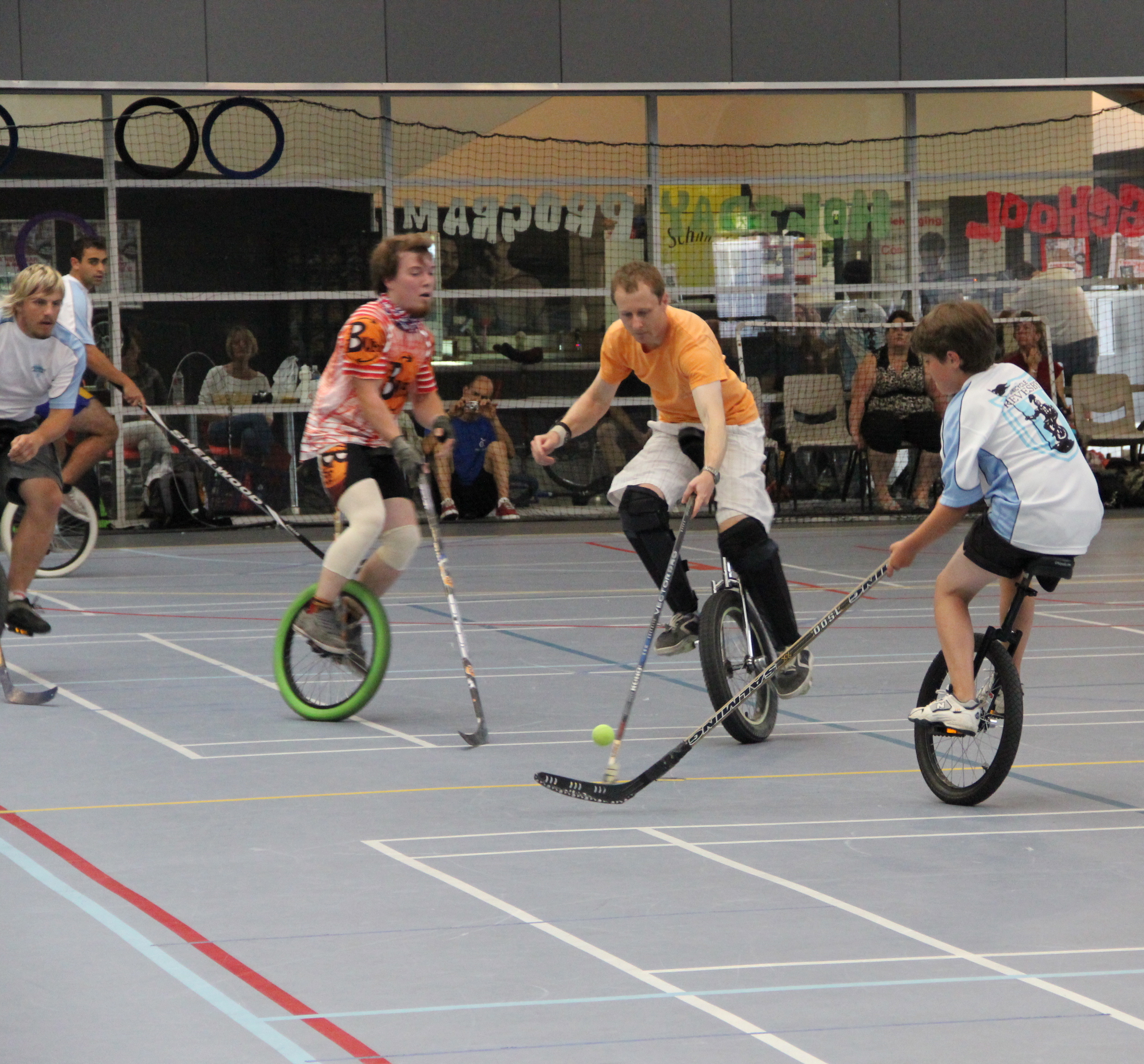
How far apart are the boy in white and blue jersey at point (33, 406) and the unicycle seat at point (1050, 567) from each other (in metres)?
4.69

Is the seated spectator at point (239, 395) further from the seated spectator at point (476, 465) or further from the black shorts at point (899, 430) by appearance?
the black shorts at point (899, 430)

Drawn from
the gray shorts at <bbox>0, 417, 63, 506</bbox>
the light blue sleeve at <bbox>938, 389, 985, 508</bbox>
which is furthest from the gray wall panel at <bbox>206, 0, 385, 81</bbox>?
the light blue sleeve at <bbox>938, 389, 985, 508</bbox>

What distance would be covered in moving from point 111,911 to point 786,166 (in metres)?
14.7

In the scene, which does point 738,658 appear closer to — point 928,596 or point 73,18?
point 928,596

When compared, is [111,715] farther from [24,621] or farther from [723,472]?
[723,472]

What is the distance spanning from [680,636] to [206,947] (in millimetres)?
3006

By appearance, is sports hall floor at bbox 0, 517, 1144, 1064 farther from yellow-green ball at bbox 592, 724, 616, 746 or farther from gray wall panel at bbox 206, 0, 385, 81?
gray wall panel at bbox 206, 0, 385, 81

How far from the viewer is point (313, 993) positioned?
351cm

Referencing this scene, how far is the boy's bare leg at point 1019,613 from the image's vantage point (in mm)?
5227

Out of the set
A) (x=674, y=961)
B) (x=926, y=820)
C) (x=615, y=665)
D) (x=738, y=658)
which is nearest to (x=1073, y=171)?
(x=615, y=665)

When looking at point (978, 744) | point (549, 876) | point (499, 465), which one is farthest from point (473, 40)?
point (549, 876)

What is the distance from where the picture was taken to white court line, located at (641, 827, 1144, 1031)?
11.2 ft

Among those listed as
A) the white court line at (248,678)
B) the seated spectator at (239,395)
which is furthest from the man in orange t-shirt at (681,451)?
the seated spectator at (239,395)

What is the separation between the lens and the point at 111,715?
6766 mm
